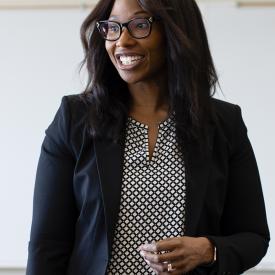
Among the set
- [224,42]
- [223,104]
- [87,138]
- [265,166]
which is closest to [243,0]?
[224,42]

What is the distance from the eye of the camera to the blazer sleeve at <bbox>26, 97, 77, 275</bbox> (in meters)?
1.20

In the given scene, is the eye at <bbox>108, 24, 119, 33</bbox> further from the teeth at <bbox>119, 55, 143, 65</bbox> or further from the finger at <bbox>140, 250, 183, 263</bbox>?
the finger at <bbox>140, 250, 183, 263</bbox>

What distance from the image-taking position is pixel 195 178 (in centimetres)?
120

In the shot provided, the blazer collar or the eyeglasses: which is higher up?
the eyeglasses

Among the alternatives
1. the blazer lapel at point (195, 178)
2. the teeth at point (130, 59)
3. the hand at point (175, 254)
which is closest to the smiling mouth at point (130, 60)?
the teeth at point (130, 59)

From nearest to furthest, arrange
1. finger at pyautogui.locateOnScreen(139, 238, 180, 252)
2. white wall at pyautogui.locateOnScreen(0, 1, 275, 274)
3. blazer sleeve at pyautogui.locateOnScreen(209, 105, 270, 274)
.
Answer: finger at pyautogui.locateOnScreen(139, 238, 180, 252) → blazer sleeve at pyautogui.locateOnScreen(209, 105, 270, 274) → white wall at pyautogui.locateOnScreen(0, 1, 275, 274)

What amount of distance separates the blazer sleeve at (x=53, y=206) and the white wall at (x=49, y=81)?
125cm

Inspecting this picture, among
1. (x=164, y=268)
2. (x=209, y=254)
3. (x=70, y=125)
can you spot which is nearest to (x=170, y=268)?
(x=164, y=268)

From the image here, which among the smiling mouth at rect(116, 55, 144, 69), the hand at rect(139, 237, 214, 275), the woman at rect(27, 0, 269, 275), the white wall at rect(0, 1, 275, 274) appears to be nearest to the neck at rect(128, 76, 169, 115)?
the woman at rect(27, 0, 269, 275)

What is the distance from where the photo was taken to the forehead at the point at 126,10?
120 cm

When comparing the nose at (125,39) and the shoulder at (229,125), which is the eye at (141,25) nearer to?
the nose at (125,39)

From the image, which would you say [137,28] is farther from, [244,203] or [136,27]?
[244,203]

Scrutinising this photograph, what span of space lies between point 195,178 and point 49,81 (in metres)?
1.41

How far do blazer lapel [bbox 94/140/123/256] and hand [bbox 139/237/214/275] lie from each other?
0.34 feet
